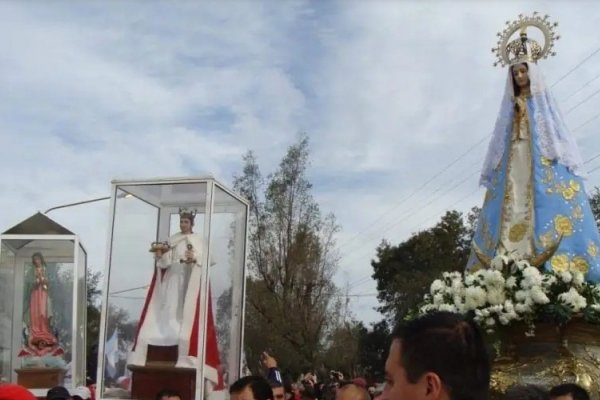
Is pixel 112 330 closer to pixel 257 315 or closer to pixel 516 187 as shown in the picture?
pixel 516 187

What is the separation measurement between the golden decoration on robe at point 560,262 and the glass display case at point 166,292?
11.4 feet

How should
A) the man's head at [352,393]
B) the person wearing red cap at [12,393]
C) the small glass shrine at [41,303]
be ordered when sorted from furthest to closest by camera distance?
1. the small glass shrine at [41,303]
2. the man's head at [352,393]
3. the person wearing red cap at [12,393]

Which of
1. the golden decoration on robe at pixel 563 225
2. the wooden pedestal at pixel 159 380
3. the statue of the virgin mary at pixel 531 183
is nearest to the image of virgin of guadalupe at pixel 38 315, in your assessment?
the wooden pedestal at pixel 159 380

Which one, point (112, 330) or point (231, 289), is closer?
point (112, 330)

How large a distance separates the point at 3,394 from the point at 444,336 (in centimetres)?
145

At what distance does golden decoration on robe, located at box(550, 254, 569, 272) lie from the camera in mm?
7324

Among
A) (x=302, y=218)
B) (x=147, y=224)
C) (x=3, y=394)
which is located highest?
(x=302, y=218)

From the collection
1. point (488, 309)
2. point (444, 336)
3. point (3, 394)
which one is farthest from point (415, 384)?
point (488, 309)

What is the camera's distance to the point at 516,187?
823 centimetres

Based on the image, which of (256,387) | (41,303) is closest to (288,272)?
(41,303)

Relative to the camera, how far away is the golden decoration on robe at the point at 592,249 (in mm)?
7625

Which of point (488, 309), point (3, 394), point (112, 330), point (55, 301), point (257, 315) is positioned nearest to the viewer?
point (3, 394)

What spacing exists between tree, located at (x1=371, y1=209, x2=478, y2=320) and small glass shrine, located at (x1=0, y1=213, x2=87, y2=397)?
20.3 meters

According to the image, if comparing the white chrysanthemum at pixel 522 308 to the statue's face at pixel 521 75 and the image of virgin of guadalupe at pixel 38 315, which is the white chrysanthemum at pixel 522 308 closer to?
the statue's face at pixel 521 75
